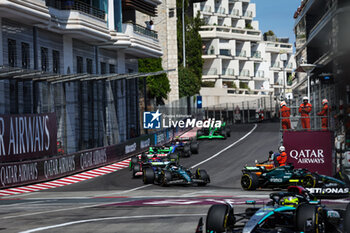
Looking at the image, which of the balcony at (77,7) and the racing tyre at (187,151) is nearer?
the balcony at (77,7)

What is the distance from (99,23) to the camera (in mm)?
41688

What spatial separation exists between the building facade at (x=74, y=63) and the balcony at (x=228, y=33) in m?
47.8

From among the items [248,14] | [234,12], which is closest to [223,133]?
[234,12]

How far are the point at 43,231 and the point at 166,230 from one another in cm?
270

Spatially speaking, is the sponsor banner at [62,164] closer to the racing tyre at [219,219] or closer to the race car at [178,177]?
the race car at [178,177]

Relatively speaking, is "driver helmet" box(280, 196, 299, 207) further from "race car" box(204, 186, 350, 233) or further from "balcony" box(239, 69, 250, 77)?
"balcony" box(239, 69, 250, 77)

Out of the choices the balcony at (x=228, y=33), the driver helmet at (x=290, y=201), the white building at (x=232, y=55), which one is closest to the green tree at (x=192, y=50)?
the white building at (x=232, y=55)

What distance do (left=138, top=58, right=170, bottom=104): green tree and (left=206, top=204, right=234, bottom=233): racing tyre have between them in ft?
195

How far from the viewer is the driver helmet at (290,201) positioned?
40.2 feet

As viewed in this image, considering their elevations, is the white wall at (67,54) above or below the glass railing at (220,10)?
below

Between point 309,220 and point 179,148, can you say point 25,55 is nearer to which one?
point 179,148

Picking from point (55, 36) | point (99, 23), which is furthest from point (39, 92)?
point (99, 23)

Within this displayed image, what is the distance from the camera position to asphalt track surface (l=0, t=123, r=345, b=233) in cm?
1473

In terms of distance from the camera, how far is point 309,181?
75.0 feet
